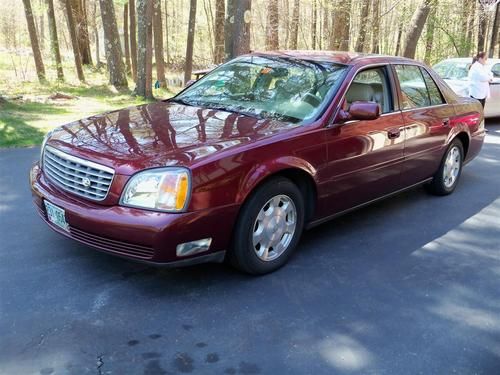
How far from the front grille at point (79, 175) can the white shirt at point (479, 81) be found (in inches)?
369

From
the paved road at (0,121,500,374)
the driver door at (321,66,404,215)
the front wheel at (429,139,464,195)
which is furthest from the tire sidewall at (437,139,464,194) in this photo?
the paved road at (0,121,500,374)

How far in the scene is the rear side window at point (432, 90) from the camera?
561 centimetres

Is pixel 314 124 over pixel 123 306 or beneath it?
over

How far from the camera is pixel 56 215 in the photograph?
3596 millimetres

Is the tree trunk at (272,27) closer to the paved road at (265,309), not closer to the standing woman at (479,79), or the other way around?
the standing woman at (479,79)

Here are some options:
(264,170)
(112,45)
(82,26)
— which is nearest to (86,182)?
(264,170)

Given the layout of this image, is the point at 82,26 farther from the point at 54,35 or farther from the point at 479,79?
the point at 479,79

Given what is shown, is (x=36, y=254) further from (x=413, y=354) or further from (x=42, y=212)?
(x=413, y=354)

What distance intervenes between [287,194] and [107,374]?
72.2 inches

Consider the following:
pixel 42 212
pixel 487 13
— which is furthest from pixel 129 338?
pixel 487 13

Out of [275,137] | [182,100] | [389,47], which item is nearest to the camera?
[275,137]

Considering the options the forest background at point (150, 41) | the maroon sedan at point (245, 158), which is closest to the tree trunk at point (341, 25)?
the forest background at point (150, 41)

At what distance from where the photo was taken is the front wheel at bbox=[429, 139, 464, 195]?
593 centimetres

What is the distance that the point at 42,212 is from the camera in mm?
3832
